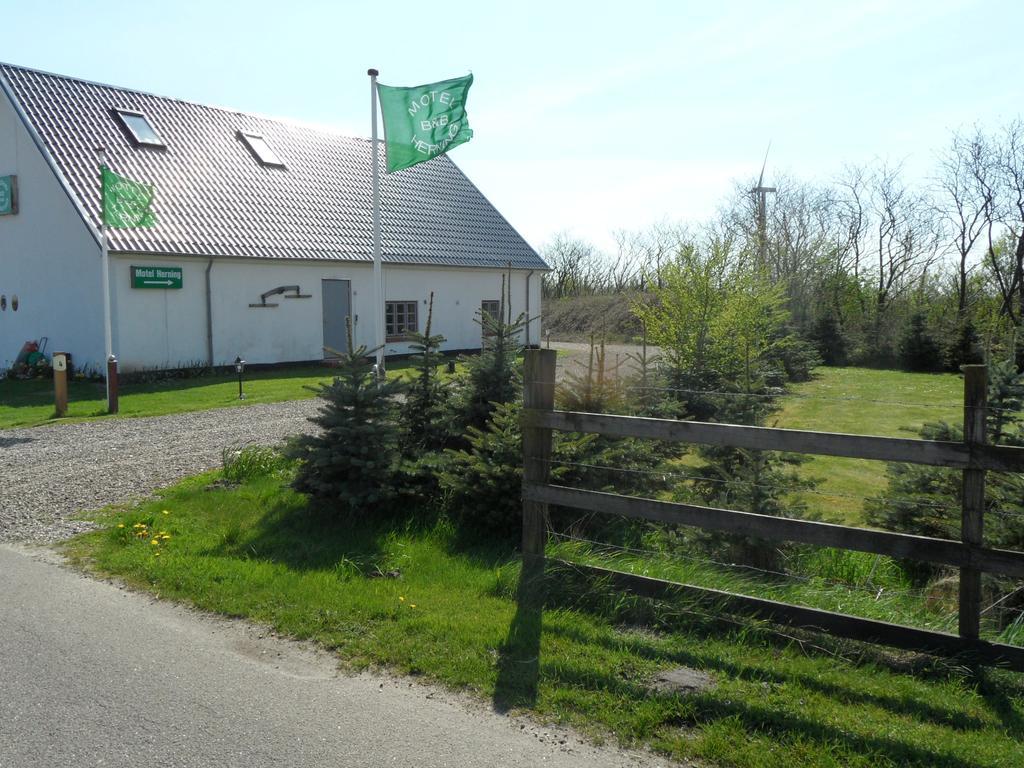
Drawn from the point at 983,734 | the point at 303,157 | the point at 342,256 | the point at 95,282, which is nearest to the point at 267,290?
the point at 342,256

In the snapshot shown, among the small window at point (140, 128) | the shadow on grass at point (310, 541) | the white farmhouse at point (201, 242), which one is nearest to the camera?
the shadow on grass at point (310, 541)

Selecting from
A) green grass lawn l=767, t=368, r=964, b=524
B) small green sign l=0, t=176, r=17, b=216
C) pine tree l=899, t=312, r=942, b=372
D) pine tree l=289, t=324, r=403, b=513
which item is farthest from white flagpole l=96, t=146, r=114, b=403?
pine tree l=899, t=312, r=942, b=372

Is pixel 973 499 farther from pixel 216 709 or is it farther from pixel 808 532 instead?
pixel 216 709

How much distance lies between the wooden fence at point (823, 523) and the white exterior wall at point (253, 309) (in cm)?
1645

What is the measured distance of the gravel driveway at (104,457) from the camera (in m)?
8.45

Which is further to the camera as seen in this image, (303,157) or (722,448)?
(303,157)

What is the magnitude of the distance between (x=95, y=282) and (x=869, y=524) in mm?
17924

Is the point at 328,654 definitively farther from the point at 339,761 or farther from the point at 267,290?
the point at 267,290

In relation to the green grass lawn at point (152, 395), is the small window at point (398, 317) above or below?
above

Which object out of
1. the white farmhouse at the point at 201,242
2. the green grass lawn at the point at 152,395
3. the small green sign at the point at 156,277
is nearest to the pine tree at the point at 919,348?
the white farmhouse at the point at 201,242

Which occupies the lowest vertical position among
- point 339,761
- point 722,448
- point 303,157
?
point 339,761

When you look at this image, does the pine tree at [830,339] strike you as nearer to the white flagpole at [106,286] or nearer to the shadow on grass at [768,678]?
the white flagpole at [106,286]

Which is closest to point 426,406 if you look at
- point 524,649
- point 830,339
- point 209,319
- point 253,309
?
point 524,649

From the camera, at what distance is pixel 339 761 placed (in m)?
3.80
